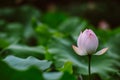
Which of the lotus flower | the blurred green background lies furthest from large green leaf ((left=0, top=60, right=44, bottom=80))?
the lotus flower

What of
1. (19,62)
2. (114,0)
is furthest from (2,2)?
(19,62)

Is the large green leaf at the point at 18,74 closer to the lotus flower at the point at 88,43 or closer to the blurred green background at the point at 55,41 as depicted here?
the blurred green background at the point at 55,41

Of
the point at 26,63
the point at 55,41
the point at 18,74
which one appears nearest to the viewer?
the point at 18,74

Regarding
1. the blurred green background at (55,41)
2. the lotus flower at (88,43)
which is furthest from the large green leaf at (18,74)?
the lotus flower at (88,43)

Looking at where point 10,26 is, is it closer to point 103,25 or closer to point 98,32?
point 98,32

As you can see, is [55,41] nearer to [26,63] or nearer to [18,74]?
[26,63]

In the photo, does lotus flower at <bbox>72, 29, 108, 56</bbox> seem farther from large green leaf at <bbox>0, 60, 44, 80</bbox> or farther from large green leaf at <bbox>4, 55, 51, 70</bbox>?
large green leaf at <bbox>0, 60, 44, 80</bbox>

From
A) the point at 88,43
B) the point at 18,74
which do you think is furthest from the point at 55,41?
the point at 18,74

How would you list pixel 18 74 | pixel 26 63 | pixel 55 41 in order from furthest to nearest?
pixel 55 41 → pixel 26 63 → pixel 18 74
